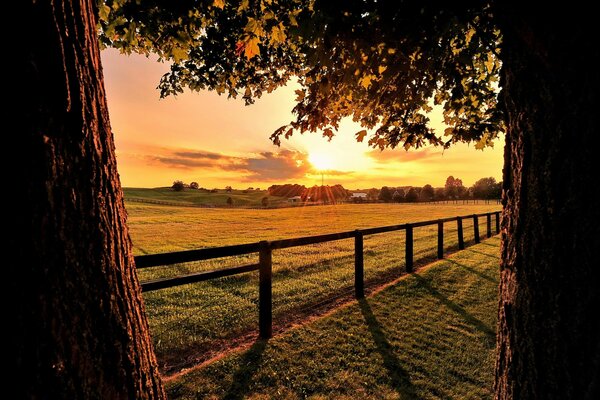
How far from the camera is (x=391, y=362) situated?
412 cm

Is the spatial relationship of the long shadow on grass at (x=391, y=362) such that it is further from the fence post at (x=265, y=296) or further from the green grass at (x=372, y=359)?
the fence post at (x=265, y=296)

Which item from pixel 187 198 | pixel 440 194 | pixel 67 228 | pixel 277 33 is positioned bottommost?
pixel 187 198

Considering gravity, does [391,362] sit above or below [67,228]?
below

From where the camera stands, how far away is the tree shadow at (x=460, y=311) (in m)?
5.04

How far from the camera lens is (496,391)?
2094 mm

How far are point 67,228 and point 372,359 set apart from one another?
404cm

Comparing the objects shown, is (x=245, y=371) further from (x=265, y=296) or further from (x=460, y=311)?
(x=460, y=311)

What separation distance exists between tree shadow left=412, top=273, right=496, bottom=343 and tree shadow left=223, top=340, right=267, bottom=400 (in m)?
3.60

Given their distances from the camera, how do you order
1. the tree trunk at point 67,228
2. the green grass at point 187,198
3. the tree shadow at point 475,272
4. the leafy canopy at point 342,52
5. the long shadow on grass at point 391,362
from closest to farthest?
the tree trunk at point 67,228
the leafy canopy at point 342,52
the long shadow on grass at point 391,362
the tree shadow at point 475,272
the green grass at point 187,198

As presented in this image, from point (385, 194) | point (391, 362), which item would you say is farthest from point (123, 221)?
point (385, 194)

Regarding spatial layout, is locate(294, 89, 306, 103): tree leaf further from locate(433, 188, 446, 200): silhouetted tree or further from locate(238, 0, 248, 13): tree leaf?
A: locate(433, 188, 446, 200): silhouetted tree

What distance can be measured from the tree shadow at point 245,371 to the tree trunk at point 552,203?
271cm

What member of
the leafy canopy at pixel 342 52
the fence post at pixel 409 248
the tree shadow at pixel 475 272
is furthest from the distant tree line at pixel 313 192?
the leafy canopy at pixel 342 52

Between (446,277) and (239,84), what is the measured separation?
7231 millimetres
